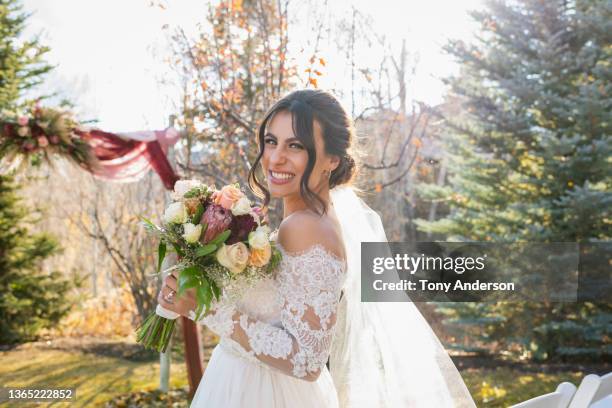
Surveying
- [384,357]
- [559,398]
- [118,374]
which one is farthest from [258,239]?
[118,374]

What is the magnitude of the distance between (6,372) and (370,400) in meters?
6.04

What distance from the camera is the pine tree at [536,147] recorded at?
6152mm

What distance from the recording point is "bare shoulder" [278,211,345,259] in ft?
6.13

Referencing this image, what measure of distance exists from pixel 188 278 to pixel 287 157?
550 mm

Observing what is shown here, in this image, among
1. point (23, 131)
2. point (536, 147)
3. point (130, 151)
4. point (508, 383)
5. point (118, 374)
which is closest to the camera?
point (23, 131)

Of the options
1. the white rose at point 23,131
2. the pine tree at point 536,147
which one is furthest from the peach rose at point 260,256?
the pine tree at point 536,147

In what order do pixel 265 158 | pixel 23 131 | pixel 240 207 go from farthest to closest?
pixel 23 131 < pixel 265 158 < pixel 240 207

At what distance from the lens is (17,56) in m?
7.59

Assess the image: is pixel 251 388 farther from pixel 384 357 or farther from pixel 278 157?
pixel 278 157

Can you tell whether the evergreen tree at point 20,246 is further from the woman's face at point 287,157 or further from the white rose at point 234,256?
the white rose at point 234,256

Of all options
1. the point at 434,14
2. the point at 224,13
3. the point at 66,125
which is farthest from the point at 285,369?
the point at 434,14

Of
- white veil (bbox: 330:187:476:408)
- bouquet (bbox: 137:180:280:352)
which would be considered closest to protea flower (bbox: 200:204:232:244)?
bouquet (bbox: 137:180:280:352)

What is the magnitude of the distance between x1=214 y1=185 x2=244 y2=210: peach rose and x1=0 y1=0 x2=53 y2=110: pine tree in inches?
258

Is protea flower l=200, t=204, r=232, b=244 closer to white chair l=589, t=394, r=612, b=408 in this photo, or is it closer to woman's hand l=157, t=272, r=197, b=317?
woman's hand l=157, t=272, r=197, b=317
